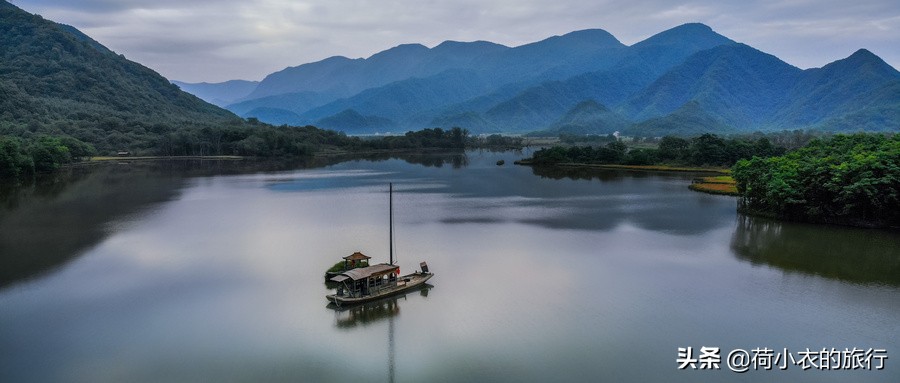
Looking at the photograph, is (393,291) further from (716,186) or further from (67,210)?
(716,186)

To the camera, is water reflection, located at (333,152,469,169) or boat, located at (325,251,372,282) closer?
boat, located at (325,251,372,282)

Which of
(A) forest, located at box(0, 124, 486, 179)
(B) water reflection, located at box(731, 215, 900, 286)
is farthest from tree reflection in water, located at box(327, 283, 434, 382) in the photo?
(A) forest, located at box(0, 124, 486, 179)

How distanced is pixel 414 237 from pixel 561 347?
40.3 ft

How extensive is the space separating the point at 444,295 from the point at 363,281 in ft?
7.72

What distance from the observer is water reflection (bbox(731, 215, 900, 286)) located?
750 inches

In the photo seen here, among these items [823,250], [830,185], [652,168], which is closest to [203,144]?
[652,168]

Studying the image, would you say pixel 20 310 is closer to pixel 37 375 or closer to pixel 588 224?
pixel 37 375

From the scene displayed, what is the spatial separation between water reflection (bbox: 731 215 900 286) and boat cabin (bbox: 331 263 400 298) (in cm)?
1315

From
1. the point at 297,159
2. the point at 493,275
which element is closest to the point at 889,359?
the point at 493,275

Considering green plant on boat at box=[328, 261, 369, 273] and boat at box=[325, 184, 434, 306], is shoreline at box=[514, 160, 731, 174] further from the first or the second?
boat at box=[325, 184, 434, 306]

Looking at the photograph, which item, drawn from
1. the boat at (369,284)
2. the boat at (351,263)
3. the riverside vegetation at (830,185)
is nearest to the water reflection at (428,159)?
the riverside vegetation at (830,185)

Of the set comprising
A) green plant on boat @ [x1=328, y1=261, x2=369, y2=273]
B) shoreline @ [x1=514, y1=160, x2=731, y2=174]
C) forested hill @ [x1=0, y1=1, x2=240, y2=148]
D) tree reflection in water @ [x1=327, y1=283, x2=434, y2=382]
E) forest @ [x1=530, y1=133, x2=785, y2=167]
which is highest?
forested hill @ [x1=0, y1=1, x2=240, y2=148]

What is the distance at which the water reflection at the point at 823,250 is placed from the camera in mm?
19047

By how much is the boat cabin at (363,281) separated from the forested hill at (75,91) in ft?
241
